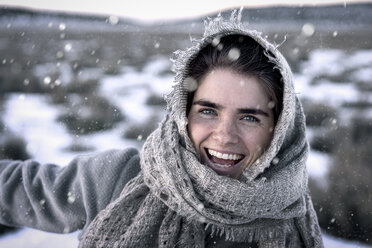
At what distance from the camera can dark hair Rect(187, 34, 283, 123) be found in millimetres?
1534

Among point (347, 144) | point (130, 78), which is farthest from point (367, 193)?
point (130, 78)

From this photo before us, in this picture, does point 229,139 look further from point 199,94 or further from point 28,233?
point 28,233

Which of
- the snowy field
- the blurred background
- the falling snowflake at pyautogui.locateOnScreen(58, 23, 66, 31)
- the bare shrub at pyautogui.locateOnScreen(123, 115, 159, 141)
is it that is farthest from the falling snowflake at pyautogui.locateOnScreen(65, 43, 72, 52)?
the bare shrub at pyautogui.locateOnScreen(123, 115, 159, 141)

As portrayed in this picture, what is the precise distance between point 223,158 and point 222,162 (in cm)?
2

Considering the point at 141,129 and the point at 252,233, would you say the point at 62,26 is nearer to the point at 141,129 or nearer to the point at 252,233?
the point at 141,129

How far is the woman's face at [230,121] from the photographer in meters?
1.50

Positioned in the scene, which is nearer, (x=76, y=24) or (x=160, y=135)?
(x=160, y=135)

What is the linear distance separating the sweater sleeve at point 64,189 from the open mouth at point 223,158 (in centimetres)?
54

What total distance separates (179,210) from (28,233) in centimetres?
212

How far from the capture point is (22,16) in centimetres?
1373

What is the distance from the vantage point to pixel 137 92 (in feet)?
23.4

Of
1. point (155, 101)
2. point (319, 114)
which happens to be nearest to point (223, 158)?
point (319, 114)

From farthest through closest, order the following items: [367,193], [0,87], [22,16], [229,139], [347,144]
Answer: [22,16]
[0,87]
[347,144]
[367,193]
[229,139]

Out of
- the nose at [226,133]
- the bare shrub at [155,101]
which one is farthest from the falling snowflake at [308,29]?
the nose at [226,133]
